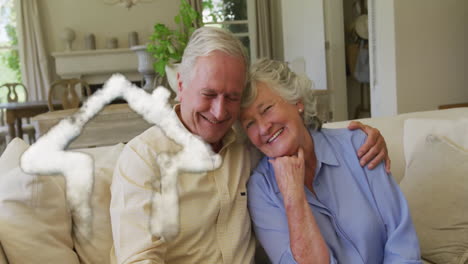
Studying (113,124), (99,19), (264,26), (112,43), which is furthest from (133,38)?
(113,124)

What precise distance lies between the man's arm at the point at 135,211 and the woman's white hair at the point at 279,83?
314 mm

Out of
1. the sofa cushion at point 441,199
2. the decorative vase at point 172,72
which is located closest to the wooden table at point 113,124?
the decorative vase at point 172,72

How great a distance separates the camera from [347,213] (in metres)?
1.13

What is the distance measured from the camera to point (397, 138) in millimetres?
1647

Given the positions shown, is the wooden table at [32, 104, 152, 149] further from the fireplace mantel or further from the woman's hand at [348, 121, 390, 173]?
the fireplace mantel

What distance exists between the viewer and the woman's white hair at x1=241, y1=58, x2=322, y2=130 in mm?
1145

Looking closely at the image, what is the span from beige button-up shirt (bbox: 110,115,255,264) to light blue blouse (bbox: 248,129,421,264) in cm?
6

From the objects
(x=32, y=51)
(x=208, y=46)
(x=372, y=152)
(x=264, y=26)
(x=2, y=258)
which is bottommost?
(x=2, y=258)

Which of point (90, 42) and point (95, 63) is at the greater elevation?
point (90, 42)

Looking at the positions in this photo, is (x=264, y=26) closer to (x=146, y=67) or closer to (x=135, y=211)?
(x=146, y=67)

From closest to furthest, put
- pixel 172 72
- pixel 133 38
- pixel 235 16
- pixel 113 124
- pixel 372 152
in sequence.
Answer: pixel 372 152 < pixel 113 124 < pixel 172 72 < pixel 133 38 < pixel 235 16

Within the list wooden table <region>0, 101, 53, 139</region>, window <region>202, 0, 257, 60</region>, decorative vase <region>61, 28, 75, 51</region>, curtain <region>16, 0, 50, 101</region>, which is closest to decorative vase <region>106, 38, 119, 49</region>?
decorative vase <region>61, 28, 75, 51</region>

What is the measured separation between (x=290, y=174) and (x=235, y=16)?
5080mm

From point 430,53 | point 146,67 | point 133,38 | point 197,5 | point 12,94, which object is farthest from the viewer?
point 133,38
